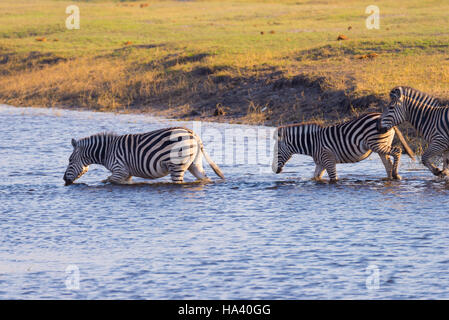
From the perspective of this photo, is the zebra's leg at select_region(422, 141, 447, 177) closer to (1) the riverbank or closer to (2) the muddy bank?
(2) the muddy bank

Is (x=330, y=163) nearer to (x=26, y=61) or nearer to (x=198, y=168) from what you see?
(x=198, y=168)

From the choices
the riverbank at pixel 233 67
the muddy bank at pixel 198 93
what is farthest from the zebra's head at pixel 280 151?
the riverbank at pixel 233 67

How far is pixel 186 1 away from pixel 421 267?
7250cm

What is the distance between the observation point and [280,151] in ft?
51.7

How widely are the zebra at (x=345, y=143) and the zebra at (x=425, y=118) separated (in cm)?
27

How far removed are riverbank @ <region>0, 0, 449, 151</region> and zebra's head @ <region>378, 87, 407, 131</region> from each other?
6.31 meters

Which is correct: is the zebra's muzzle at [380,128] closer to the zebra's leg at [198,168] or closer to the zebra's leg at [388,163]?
the zebra's leg at [388,163]

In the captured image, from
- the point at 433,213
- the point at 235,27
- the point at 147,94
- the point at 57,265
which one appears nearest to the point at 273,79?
the point at 147,94

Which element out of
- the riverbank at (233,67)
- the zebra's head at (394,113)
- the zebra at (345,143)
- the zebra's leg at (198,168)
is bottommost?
the zebra's leg at (198,168)

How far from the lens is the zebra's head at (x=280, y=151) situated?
15.7m

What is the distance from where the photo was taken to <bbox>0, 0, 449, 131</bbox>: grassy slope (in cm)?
2522

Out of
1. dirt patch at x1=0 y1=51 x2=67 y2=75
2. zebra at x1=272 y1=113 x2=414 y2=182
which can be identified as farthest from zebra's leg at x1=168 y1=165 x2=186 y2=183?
dirt patch at x1=0 y1=51 x2=67 y2=75

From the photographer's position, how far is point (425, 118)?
15.0 metres
